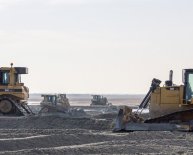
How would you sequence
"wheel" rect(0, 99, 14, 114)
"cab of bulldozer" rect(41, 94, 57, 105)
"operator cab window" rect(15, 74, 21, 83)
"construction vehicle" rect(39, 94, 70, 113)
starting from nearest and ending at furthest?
"wheel" rect(0, 99, 14, 114) → "operator cab window" rect(15, 74, 21, 83) → "construction vehicle" rect(39, 94, 70, 113) → "cab of bulldozer" rect(41, 94, 57, 105)

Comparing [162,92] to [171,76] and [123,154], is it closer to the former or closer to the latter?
[171,76]

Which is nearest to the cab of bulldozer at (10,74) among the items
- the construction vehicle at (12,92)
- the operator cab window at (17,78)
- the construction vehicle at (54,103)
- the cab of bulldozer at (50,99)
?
the construction vehicle at (12,92)

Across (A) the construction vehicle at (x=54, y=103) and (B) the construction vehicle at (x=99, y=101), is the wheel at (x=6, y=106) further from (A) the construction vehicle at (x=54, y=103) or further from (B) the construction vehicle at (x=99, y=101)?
(B) the construction vehicle at (x=99, y=101)

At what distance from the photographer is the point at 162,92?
1006 inches

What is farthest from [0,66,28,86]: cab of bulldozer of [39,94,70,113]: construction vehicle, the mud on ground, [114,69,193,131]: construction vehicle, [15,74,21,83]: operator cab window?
[114,69,193,131]: construction vehicle

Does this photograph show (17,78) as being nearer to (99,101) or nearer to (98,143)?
(98,143)

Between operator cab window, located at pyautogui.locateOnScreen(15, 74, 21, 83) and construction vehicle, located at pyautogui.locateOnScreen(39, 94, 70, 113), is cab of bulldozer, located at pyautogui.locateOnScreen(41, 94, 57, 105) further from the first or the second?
operator cab window, located at pyautogui.locateOnScreen(15, 74, 21, 83)

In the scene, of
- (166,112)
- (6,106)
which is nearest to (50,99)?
(6,106)

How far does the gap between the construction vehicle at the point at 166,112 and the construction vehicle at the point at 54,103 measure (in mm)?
21707

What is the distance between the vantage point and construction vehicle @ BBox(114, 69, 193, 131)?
24.6 metres

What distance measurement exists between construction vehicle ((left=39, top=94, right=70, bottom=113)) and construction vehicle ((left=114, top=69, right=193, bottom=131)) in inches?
855

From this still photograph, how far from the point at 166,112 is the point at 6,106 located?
14794 millimetres

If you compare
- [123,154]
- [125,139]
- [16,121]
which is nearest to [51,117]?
[16,121]

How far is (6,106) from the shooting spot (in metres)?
37.7
